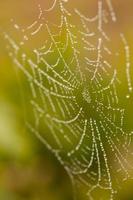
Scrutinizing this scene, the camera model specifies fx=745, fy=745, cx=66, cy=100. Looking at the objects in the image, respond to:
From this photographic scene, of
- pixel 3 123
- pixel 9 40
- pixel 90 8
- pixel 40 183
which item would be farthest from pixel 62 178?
pixel 90 8

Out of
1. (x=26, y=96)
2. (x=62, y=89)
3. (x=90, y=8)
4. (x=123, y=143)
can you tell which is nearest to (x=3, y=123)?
(x=26, y=96)

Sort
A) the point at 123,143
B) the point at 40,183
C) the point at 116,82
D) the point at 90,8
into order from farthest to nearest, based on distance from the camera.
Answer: the point at 90,8
the point at 40,183
the point at 116,82
the point at 123,143

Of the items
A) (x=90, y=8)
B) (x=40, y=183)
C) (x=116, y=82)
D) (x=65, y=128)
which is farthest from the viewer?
(x=90, y=8)

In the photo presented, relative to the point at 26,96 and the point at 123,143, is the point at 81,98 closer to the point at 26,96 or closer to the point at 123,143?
the point at 123,143

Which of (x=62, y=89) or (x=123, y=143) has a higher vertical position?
(x=62, y=89)

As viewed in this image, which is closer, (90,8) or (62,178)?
(62,178)

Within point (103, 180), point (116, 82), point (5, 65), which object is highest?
point (5, 65)

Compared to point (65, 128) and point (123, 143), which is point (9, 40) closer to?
point (65, 128)
